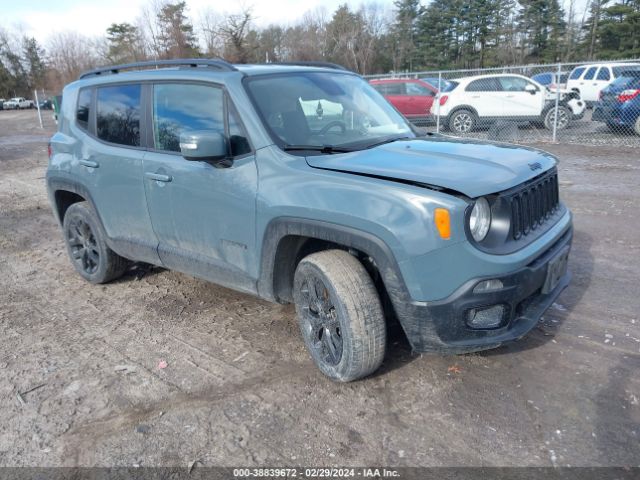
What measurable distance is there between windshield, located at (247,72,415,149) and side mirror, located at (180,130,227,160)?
0.34m

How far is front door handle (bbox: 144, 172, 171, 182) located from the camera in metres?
3.86

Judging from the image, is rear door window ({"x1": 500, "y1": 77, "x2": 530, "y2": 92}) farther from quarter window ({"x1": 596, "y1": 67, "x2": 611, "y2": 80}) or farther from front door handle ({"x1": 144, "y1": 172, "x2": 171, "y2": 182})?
front door handle ({"x1": 144, "y1": 172, "x2": 171, "y2": 182})

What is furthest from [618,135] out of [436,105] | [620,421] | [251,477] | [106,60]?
[106,60]

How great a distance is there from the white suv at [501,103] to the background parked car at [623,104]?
0.96 metres

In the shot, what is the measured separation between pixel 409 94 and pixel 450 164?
1461 centimetres

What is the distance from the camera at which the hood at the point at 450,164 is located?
281cm

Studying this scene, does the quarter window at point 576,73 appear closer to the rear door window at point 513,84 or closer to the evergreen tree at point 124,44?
A: the rear door window at point 513,84

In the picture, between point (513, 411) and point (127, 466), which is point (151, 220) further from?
point (513, 411)

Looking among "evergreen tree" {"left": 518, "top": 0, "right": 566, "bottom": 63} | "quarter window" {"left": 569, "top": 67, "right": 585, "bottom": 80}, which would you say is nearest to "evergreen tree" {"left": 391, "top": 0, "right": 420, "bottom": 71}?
"evergreen tree" {"left": 518, "top": 0, "right": 566, "bottom": 63}

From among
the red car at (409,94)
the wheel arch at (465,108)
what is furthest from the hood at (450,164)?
the red car at (409,94)

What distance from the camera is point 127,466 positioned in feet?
8.71

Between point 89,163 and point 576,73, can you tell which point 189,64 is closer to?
point 89,163

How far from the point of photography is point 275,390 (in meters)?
3.24

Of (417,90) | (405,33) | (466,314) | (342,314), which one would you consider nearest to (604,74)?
(417,90)
